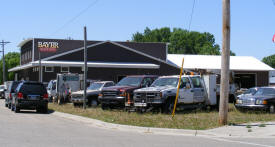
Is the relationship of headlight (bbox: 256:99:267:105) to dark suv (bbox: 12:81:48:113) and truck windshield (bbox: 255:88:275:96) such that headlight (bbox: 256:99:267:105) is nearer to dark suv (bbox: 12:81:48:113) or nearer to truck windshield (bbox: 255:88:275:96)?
truck windshield (bbox: 255:88:275:96)

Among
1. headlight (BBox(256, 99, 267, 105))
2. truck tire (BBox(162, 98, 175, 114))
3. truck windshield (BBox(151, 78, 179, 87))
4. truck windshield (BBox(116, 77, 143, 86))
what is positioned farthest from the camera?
truck windshield (BBox(116, 77, 143, 86))

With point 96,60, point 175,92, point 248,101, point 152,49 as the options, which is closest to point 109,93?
point 175,92

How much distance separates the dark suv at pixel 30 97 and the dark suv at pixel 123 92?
3636 mm

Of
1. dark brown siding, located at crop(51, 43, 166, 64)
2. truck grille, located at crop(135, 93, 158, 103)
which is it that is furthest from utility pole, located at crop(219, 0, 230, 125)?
dark brown siding, located at crop(51, 43, 166, 64)

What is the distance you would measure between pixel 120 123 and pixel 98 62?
3461 cm

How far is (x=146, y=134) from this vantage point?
1402 centimetres

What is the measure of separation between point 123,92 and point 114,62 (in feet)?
98.5

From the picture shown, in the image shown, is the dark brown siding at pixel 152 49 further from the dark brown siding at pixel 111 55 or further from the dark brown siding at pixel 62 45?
the dark brown siding at pixel 62 45

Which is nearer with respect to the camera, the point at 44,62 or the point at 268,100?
the point at 268,100

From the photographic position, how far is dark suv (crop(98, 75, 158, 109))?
71.6 feet

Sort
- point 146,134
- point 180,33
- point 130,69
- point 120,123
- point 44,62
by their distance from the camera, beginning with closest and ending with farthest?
point 146,134
point 120,123
point 44,62
point 130,69
point 180,33

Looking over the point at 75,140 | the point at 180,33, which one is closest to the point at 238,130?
the point at 75,140

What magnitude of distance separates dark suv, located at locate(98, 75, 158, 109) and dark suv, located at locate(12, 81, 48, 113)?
364 centimetres

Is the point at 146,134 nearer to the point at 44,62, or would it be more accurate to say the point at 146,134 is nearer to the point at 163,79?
the point at 163,79
